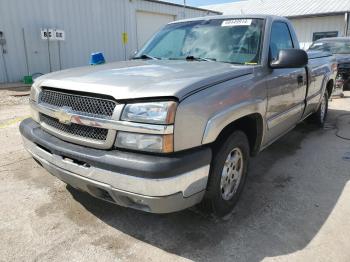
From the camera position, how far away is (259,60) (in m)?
3.19

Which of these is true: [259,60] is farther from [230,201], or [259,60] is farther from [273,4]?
[273,4]

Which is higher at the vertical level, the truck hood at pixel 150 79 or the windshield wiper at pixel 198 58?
the windshield wiper at pixel 198 58

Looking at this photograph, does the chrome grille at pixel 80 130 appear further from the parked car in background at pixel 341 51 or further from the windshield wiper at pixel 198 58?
the parked car in background at pixel 341 51

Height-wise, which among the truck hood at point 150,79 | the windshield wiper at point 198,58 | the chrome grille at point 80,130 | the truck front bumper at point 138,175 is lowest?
the truck front bumper at point 138,175

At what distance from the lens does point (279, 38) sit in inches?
151

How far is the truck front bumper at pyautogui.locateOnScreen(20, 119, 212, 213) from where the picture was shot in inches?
82.0

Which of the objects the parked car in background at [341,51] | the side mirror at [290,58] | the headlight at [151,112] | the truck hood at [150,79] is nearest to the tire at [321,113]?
the side mirror at [290,58]

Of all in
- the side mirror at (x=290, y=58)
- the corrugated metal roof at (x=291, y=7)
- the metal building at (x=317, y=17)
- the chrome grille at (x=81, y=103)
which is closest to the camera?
the chrome grille at (x=81, y=103)

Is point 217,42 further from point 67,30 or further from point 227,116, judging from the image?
point 67,30

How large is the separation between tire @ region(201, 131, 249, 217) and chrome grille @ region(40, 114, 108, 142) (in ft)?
2.84

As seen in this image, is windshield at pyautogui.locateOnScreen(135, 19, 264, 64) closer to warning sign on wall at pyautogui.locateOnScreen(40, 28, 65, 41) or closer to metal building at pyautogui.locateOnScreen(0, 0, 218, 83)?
metal building at pyautogui.locateOnScreen(0, 0, 218, 83)

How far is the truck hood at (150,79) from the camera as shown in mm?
→ 2168

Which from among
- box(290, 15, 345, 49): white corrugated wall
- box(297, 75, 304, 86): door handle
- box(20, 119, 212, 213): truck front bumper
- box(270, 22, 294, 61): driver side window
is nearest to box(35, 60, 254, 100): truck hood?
Result: box(20, 119, 212, 213): truck front bumper

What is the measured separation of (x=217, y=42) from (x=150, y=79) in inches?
50.5
